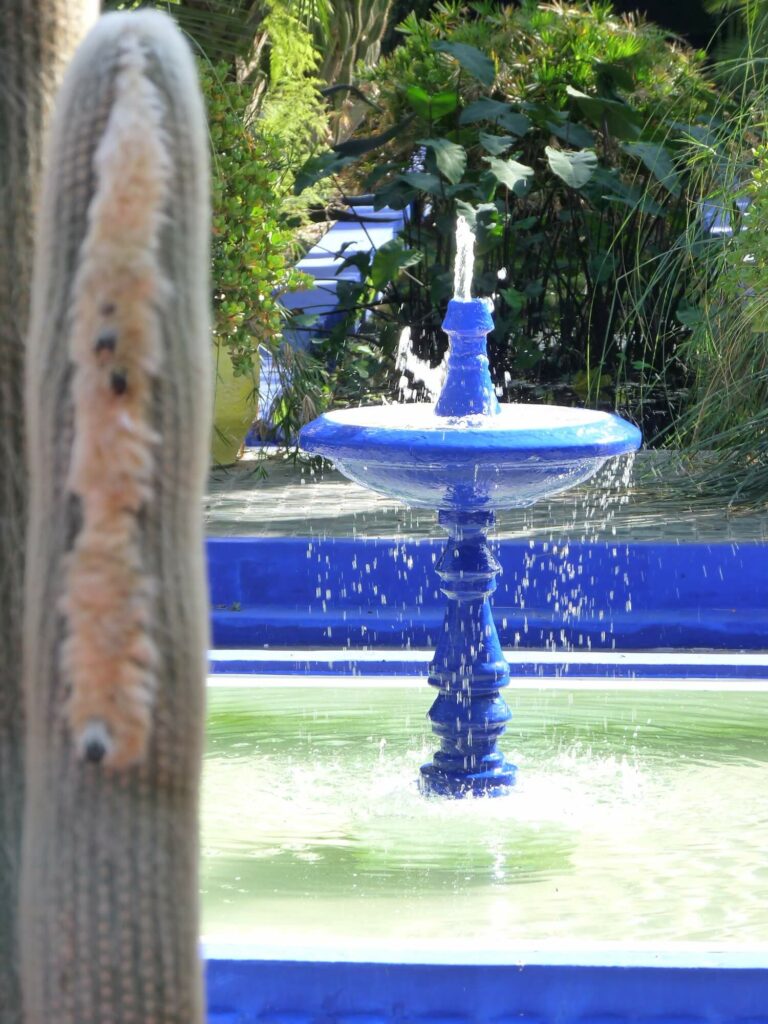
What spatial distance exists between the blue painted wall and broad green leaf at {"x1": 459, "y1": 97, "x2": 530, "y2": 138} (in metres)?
3.52

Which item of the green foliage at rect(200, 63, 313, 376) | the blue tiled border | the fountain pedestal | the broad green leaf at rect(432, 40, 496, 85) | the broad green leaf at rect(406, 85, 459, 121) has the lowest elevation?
the blue tiled border

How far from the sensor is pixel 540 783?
441 centimetres

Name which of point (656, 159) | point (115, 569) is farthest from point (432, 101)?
point (115, 569)

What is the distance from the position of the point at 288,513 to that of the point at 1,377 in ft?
19.8

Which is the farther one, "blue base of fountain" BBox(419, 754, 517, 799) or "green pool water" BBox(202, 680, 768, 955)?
"blue base of fountain" BBox(419, 754, 517, 799)

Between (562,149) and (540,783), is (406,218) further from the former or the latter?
(540,783)

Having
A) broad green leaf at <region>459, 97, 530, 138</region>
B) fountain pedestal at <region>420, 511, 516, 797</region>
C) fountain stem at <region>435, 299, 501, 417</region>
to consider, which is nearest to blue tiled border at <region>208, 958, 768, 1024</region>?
fountain pedestal at <region>420, 511, 516, 797</region>

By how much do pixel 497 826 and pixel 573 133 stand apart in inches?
240

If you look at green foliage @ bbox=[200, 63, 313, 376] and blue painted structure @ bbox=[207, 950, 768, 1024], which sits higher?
green foliage @ bbox=[200, 63, 313, 376]

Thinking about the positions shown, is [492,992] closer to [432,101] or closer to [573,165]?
[573,165]

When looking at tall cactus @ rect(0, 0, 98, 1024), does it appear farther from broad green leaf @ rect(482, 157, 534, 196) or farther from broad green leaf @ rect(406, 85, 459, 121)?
broad green leaf @ rect(406, 85, 459, 121)

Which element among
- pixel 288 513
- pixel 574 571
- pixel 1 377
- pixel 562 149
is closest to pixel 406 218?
pixel 562 149

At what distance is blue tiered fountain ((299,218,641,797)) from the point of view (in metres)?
3.82

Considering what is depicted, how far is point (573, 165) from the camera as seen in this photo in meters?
9.02
